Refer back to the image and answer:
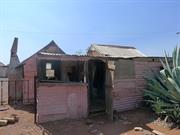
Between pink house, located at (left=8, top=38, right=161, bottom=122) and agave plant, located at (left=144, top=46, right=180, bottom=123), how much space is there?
1059 mm

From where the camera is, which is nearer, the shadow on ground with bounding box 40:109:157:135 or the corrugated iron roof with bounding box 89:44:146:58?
the shadow on ground with bounding box 40:109:157:135

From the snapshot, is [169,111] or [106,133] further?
[169,111]

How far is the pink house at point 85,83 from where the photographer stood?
8891 mm

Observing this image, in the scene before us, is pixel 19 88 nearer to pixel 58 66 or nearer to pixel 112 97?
pixel 58 66

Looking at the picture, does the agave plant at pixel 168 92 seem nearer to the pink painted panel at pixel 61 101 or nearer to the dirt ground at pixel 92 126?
the dirt ground at pixel 92 126

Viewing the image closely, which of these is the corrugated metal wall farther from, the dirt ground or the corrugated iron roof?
the corrugated iron roof

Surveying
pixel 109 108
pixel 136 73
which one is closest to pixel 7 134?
pixel 109 108

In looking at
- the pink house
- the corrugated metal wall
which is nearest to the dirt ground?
the pink house

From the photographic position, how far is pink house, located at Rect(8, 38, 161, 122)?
29.2 ft

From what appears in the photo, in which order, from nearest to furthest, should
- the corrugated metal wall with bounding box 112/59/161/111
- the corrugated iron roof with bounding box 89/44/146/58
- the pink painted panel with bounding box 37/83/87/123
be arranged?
the pink painted panel with bounding box 37/83/87/123
the corrugated metal wall with bounding box 112/59/161/111
the corrugated iron roof with bounding box 89/44/146/58

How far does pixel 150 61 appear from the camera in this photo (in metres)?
11.9

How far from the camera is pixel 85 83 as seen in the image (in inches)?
382

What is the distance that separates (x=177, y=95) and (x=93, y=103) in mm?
4137

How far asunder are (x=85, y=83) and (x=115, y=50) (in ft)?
19.8
